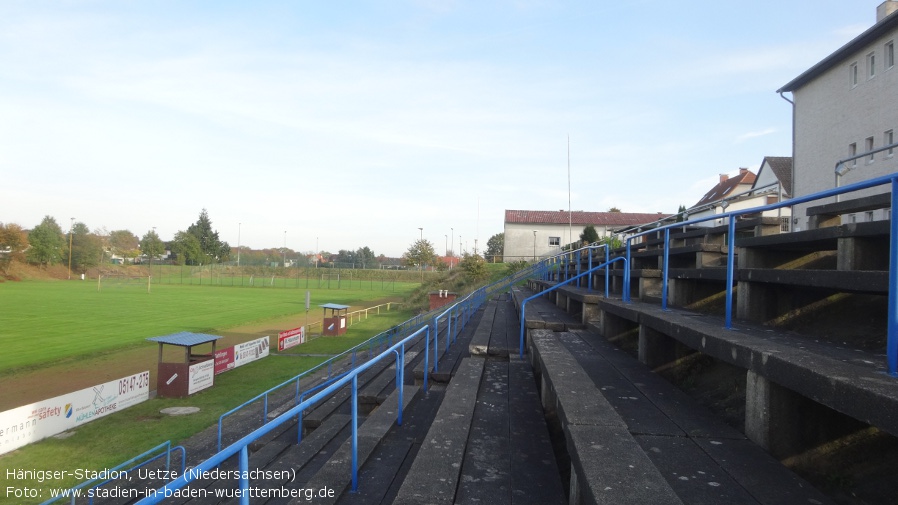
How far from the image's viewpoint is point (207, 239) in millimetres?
107062

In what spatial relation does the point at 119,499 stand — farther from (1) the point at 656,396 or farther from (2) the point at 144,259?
(2) the point at 144,259

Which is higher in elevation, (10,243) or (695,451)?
(10,243)

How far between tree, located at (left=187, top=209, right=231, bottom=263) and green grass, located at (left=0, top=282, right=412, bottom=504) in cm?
5682

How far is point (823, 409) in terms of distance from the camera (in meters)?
2.66

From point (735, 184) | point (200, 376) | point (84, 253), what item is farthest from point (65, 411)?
point (84, 253)

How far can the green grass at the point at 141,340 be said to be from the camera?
1009cm

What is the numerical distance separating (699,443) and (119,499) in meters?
7.86

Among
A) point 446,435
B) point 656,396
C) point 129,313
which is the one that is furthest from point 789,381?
point 129,313

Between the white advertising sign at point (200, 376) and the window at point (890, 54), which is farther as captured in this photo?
the window at point (890, 54)

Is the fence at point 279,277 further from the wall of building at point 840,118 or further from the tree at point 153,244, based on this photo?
the wall of building at point 840,118

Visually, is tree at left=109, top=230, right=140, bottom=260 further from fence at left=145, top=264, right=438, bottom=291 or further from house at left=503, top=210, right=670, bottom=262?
house at left=503, top=210, right=670, bottom=262

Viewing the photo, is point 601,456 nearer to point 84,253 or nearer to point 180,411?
point 180,411

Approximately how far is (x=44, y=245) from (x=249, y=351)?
7039cm

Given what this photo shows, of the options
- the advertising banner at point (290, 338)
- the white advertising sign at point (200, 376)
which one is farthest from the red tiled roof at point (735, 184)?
the white advertising sign at point (200, 376)
